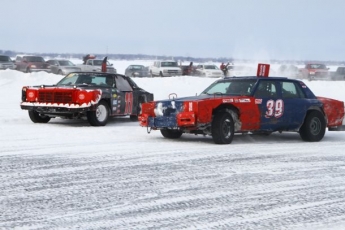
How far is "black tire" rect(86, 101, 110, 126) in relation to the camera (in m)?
15.7

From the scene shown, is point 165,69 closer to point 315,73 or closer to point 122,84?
point 315,73

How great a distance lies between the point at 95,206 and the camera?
6.91m

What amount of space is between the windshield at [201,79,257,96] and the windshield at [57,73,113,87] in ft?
13.1

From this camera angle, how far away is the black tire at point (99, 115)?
15656mm

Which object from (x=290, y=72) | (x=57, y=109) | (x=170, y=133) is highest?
(x=290, y=72)

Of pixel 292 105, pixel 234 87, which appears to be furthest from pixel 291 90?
pixel 234 87

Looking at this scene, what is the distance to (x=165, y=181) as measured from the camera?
331 inches

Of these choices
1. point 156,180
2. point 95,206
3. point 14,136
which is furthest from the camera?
point 14,136

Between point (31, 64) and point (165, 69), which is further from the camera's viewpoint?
point (165, 69)

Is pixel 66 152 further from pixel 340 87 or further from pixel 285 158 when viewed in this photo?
pixel 340 87

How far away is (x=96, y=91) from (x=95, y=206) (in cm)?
882

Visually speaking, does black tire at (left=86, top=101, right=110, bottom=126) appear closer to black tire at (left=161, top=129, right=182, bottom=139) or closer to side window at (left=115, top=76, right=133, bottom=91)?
side window at (left=115, top=76, right=133, bottom=91)

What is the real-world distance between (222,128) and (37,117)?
606cm

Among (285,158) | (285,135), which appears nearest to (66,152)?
(285,158)
